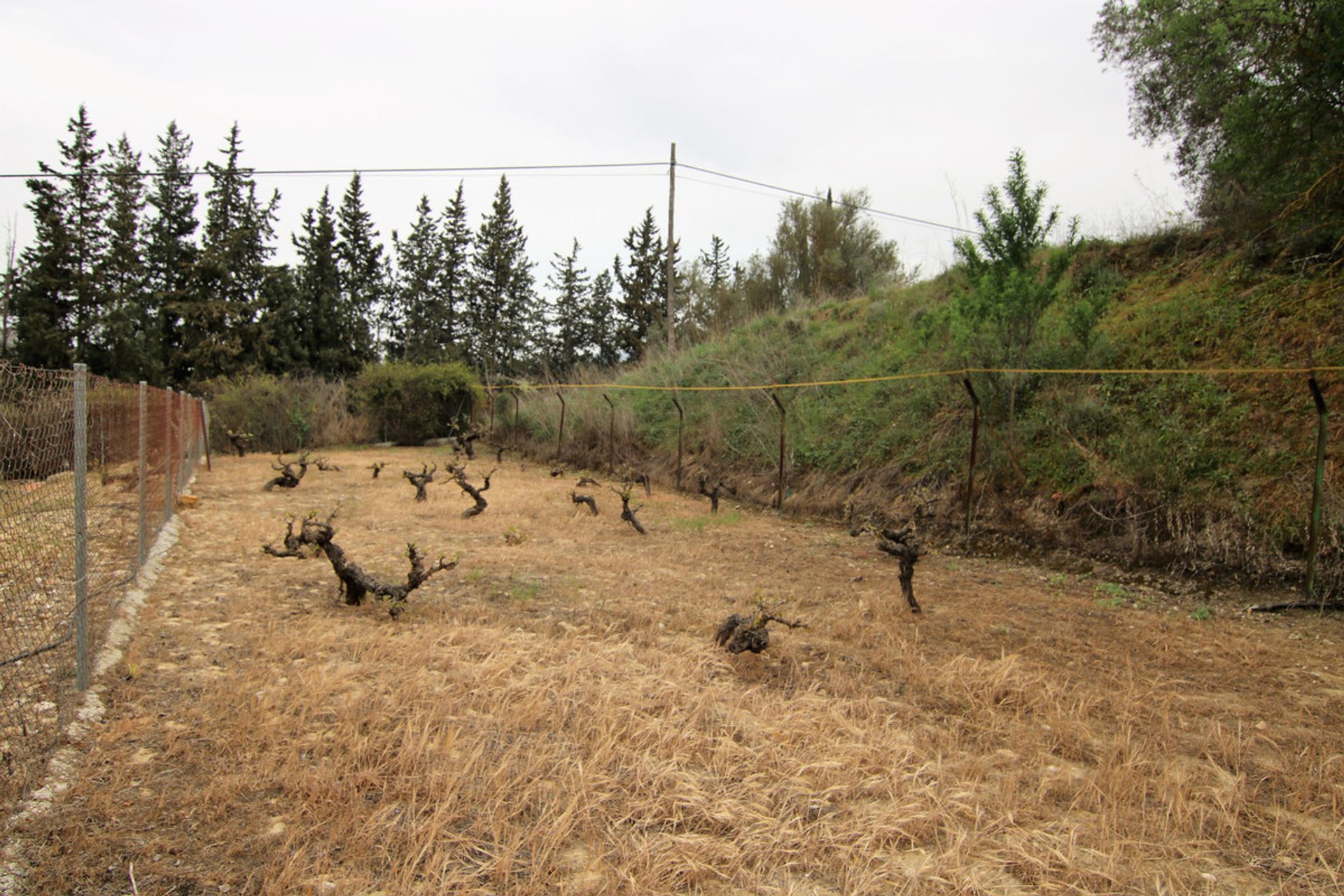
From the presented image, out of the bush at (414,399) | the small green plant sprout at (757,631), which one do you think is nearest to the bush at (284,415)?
the bush at (414,399)

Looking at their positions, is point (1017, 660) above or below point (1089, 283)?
below

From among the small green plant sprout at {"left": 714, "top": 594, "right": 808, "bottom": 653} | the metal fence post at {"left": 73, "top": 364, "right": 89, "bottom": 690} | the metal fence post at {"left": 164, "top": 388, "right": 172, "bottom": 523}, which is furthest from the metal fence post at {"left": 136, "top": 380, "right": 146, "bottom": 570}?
the small green plant sprout at {"left": 714, "top": 594, "right": 808, "bottom": 653}

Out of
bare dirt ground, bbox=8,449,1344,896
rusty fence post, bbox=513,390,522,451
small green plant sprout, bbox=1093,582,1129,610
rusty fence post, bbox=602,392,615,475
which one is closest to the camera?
bare dirt ground, bbox=8,449,1344,896

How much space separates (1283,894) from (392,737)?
9.53 ft

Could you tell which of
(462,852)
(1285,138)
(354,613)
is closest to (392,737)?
(462,852)

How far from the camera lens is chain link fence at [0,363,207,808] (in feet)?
8.41

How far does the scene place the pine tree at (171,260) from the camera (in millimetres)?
26406

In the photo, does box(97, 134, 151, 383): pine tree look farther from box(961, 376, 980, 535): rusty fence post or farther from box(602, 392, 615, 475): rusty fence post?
box(961, 376, 980, 535): rusty fence post

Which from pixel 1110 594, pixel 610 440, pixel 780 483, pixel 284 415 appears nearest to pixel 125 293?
pixel 284 415

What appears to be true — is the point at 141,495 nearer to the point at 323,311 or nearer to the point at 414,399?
the point at 414,399

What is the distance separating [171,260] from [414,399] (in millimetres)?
15715

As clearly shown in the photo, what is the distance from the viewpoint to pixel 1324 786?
2791 mm

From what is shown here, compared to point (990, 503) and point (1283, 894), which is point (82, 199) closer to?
point (990, 503)

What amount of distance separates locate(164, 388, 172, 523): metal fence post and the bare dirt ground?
72.2 inches
